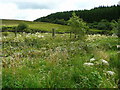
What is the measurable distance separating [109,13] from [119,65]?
299 ft

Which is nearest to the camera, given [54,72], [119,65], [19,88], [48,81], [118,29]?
[19,88]

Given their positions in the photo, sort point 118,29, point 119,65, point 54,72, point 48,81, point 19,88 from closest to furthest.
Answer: point 19,88 → point 48,81 → point 54,72 → point 119,65 → point 118,29

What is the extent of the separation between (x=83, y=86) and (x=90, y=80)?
317mm

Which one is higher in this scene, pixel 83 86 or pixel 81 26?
pixel 81 26

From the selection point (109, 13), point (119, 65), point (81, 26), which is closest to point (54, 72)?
point (119, 65)

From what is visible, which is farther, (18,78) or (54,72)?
(54,72)

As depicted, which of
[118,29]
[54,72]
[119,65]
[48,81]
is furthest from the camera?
[118,29]

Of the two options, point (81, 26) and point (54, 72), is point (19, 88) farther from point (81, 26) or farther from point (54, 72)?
point (81, 26)

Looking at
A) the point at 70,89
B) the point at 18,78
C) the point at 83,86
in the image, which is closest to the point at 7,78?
the point at 18,78

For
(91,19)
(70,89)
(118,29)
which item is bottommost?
(70,89)

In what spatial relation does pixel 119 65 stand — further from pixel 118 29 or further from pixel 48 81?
pixel 118 29

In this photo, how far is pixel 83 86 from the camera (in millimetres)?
3762

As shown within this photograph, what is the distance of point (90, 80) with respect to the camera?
13.0 ft

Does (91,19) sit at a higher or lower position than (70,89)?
higher
